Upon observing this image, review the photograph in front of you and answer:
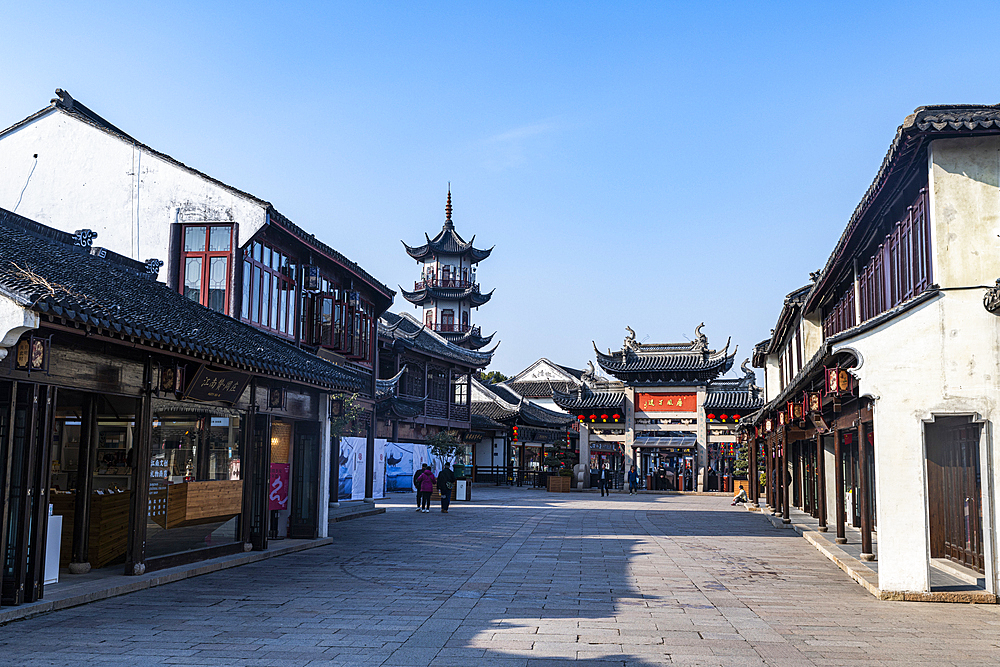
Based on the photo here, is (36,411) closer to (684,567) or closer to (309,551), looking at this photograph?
(309,551)

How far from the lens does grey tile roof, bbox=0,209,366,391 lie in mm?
8086

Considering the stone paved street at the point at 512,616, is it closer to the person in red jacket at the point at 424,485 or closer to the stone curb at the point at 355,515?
the stone curb at the point at 355,515

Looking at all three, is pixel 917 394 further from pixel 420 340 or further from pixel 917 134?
pixel 420 340

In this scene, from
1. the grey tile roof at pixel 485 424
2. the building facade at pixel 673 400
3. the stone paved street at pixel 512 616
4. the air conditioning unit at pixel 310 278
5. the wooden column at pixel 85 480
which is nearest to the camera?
the stone paved street at pixel 512 616

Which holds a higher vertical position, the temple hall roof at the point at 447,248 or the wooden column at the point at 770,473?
the temple hall roof at the point at 447,248

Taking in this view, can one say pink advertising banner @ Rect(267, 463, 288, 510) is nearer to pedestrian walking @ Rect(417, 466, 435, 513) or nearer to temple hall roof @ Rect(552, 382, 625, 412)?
pedestrian walking @ Rect(417, 466, 435, 513)

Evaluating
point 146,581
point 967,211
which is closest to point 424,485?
point 146,581

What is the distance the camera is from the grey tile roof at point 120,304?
26.5 feet

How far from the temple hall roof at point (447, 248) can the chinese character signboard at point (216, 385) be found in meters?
48.3

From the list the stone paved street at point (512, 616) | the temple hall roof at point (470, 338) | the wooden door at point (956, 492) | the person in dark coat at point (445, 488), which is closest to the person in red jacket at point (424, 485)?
the person in dark coat at point (445, 488)

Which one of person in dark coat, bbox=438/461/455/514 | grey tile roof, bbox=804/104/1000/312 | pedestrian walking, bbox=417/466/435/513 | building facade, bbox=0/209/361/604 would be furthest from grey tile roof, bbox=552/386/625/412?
grey tile roof, bbox=804/104/1000/312

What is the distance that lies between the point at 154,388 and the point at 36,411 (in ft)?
6.87

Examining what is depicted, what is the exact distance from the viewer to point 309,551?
14031 mm

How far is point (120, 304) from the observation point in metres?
10.0
